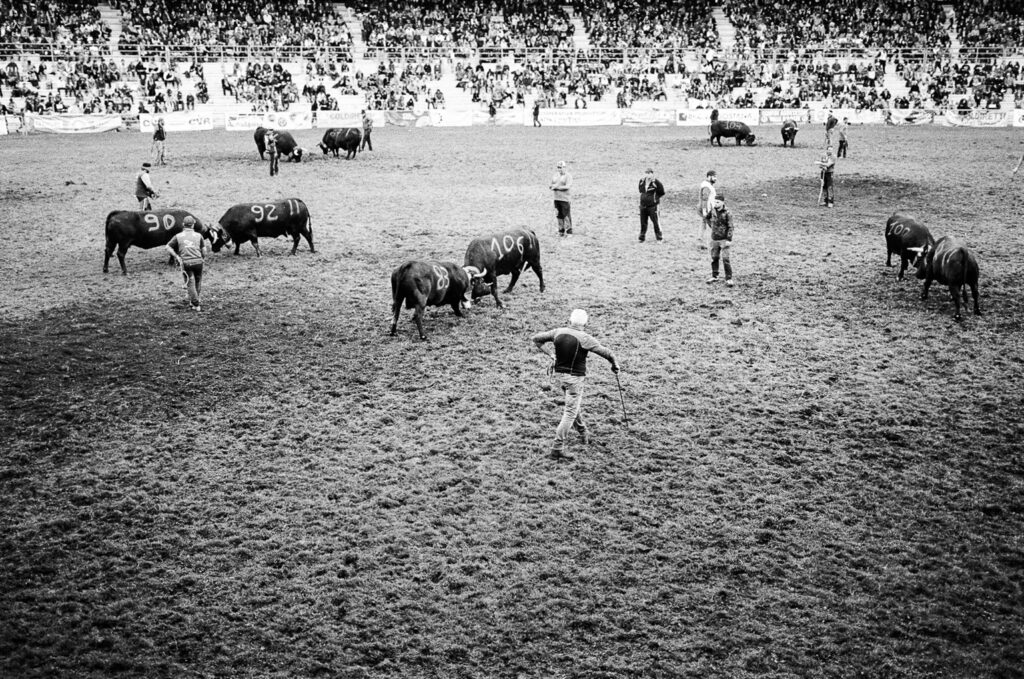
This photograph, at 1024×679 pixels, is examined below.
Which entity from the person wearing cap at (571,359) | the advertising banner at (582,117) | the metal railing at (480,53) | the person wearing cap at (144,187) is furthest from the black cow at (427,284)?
the metal railing at (480,53)

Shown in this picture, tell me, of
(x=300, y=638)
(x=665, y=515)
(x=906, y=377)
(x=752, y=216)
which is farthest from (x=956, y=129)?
(x=300, y=638)

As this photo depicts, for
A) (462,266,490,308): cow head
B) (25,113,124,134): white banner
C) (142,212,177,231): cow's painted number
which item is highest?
(25,113,124,134): white banner

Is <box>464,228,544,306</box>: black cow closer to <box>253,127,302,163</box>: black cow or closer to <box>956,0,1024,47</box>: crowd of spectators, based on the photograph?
<box>253,127,302,163</box>: black cow

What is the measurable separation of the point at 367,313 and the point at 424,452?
5.72 metres

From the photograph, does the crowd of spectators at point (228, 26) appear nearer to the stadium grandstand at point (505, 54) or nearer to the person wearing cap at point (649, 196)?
the stadium grandstand at point (505, 54)

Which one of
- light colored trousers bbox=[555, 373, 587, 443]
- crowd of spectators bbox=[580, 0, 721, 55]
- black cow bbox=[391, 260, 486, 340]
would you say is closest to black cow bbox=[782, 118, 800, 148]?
crowd of spectators bbox=[580, 0, 721, 55]

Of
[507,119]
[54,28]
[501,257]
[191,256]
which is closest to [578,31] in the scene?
[507,119]

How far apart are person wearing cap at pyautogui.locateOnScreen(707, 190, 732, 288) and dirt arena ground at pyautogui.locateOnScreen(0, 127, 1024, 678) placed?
459mm

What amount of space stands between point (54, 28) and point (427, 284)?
157 ft

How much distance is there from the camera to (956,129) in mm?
42531

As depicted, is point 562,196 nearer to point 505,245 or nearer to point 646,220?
point 646,220

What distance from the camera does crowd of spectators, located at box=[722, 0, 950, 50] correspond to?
55.5 meters

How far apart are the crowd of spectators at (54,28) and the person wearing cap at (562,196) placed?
4156 centimetres

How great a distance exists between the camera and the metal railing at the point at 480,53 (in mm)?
49469
